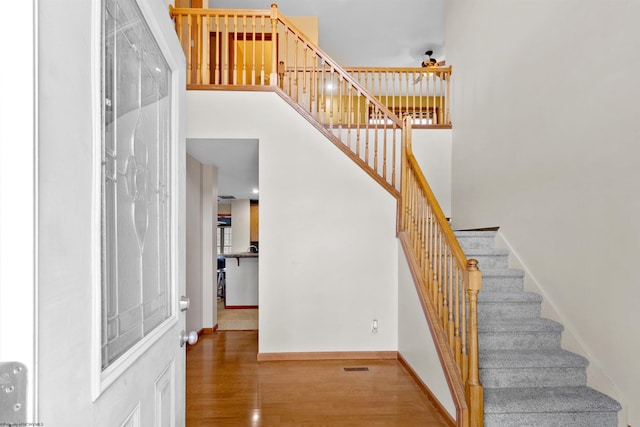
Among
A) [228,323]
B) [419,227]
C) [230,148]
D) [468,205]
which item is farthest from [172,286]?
[228,323]

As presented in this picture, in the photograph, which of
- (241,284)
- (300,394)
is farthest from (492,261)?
(241,284)

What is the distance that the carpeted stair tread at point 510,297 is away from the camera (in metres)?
2.95

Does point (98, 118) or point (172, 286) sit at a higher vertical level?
point (98, 118)

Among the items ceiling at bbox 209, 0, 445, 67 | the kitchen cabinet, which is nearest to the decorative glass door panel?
the kitchen cabinet

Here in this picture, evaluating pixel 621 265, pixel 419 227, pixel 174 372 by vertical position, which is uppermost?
pixel 419 227

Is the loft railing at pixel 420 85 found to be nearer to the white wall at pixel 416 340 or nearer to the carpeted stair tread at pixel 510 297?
the white wall at pixel 416 340

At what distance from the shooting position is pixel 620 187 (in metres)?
2.15

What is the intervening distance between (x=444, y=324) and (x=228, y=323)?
11.9ft

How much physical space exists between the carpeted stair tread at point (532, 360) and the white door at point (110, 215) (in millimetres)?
2105

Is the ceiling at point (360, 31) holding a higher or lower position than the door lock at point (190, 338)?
higher

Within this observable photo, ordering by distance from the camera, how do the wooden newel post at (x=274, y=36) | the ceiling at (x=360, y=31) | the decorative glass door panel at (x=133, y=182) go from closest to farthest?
the decorative glass door panel at (x=133, y=182) < the wooden newel post at (x=274, y=36) < the ceiling at (x=360, y=31)

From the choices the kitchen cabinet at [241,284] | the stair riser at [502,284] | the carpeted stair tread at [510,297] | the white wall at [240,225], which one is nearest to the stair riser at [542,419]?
→ the carpeted stair tread at [510,297]

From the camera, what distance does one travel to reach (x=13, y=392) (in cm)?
48

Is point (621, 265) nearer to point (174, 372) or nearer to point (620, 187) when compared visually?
point (620, 187)
